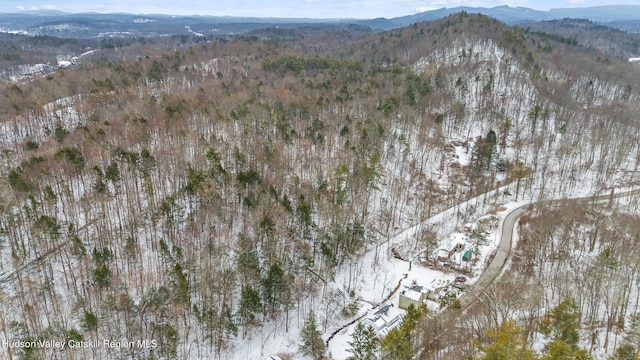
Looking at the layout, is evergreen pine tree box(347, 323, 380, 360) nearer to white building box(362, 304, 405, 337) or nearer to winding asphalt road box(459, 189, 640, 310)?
white building box(362, 304, 405, 337)

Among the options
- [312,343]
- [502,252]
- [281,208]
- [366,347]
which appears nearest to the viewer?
[366,347]

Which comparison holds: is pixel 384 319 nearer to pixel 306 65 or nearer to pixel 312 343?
pixel 312 343

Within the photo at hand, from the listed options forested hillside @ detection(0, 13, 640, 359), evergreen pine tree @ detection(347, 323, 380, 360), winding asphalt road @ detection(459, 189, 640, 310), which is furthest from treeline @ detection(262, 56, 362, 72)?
evergreen pine tree @ detection(347, 323, 380, 360)

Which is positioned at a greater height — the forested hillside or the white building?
the forested hillside

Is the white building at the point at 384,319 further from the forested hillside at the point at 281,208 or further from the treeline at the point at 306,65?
the treeline at the point at 306,65

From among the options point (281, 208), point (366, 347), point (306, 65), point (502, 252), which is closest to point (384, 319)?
point (366, 347)

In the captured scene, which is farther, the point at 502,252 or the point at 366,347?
the point at 502,252

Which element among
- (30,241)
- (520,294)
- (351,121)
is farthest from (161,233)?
(351,121)

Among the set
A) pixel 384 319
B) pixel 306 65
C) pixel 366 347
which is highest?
pixel 306 65
